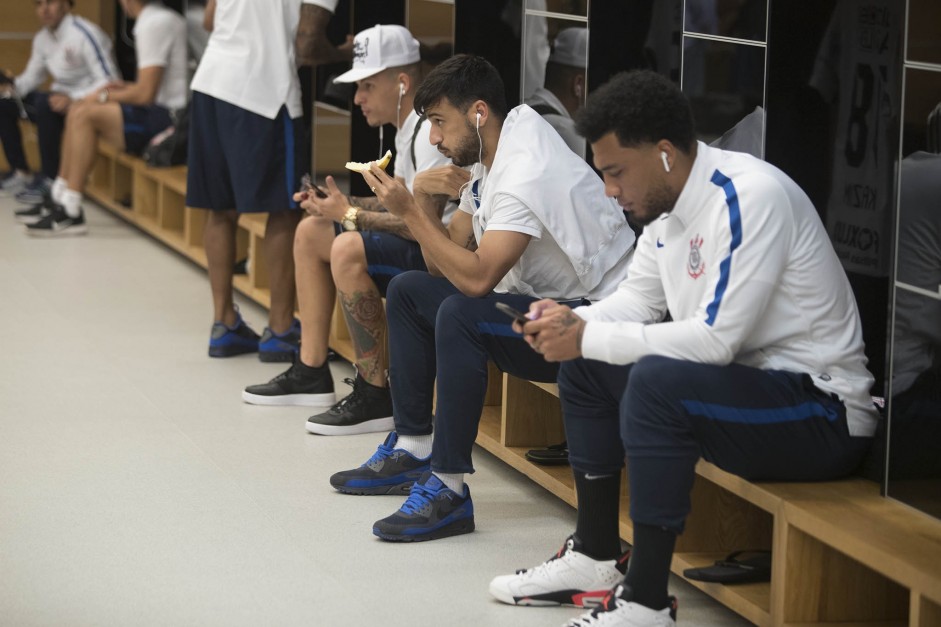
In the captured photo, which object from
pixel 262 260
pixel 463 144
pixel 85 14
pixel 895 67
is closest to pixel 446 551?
pixel 463 144

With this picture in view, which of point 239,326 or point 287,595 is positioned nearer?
point 287,595

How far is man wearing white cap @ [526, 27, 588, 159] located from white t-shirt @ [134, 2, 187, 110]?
11.5ft

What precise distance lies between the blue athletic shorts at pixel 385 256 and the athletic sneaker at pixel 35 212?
3.83 meters

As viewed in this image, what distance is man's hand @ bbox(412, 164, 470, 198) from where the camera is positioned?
11.2 ft

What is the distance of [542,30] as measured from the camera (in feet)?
13.1

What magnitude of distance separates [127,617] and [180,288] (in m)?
3.34

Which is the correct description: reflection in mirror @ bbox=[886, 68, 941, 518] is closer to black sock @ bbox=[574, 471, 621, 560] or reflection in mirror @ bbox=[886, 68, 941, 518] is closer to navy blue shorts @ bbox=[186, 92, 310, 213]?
black sock @ bbox=[574, 471, 621, 560]

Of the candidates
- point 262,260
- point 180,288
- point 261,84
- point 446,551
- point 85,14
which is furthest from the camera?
point 85,14

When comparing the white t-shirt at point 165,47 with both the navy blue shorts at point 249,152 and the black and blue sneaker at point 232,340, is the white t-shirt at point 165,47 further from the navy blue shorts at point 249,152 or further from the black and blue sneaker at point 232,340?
the black and blue sneaker at point 232,340

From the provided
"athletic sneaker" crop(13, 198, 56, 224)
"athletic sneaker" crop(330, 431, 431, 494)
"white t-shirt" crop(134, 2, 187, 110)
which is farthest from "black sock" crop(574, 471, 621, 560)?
"athletic sneaker" crop(13, 198, 56, 224)

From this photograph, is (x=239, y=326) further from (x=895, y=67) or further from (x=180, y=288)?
(x=895, y=67)

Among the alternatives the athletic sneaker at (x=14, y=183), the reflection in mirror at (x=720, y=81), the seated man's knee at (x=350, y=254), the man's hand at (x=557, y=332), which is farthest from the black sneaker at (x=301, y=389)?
the athletic sneaker at (x=14, y=183)

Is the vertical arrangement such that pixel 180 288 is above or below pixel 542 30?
below

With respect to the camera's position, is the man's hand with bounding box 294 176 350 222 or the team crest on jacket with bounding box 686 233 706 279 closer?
the team crest on jacket with bounding box 686 233 706 279
